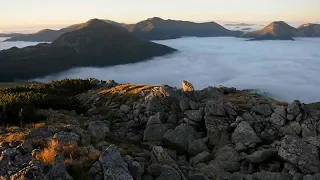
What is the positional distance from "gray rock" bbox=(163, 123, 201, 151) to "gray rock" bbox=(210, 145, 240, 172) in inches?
86.3

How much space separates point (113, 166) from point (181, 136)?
8.68m

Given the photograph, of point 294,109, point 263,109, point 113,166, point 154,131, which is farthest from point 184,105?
point 113,166

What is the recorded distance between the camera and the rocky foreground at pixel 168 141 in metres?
12.9

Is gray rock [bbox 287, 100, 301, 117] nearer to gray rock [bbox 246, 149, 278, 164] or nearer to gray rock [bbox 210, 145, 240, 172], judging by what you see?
gray rock [bbox 246, 149, 278, 164]

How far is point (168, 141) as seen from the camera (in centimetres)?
2059

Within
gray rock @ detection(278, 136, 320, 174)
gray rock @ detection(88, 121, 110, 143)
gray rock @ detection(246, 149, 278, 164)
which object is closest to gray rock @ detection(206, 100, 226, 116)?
gray rock @ detection(246, 149, 278, 164)

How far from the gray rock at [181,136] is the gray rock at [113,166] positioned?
23.3 feet

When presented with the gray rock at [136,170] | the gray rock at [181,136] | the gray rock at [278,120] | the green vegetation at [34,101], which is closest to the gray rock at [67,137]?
the gray rock at [136,170]

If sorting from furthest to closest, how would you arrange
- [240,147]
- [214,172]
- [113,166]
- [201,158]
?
[240,147] < [201,158] < [214,172] < [113,166]

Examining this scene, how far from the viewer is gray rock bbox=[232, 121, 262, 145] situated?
19.6 metres

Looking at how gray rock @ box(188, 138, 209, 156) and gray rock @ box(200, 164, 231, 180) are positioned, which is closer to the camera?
gray rock @ box(200, 164, 231, 180)

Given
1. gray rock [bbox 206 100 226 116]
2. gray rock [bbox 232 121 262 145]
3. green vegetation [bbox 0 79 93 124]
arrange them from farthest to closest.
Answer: gray rock [bbox 206 100 226 116] < green vegetation [bbox 0 79 93 124] < gray rock [bbox 232 121 262 145]

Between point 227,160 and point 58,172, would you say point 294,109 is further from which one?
point 58,172

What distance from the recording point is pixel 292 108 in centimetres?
2192
